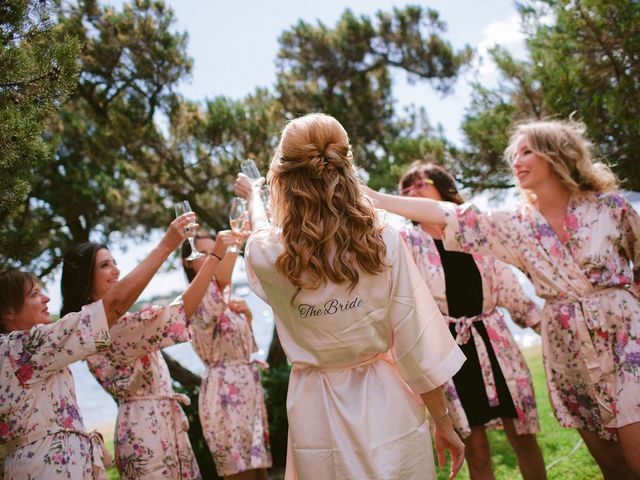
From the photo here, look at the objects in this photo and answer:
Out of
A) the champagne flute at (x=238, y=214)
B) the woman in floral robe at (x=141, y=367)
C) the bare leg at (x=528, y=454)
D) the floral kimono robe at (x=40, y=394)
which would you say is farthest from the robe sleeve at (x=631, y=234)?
the floral kimono robe at (x=40, y=394)

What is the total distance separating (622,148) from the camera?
180 inches

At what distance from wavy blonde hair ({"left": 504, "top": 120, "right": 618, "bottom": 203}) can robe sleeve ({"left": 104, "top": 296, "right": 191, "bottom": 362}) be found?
2.00 m

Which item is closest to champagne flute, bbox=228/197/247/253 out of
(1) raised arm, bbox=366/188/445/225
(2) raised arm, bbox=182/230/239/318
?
(2) raised arm, bbox=182/230/239/318

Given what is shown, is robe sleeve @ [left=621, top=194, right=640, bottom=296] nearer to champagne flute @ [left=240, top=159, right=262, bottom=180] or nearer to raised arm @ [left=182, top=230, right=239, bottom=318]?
champagne flute @ [left=240, top=159, right=262, bottom=180]

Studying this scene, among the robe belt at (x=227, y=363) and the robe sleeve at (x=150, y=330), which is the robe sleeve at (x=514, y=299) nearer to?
the robe belt at (x=227, y=363)

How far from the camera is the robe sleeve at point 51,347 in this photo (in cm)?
229

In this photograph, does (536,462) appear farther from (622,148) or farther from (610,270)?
(622,148)

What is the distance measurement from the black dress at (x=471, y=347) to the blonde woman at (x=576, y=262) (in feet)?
1.34

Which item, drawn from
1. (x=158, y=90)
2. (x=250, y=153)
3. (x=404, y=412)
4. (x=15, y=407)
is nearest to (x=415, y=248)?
(x=404, y=412)

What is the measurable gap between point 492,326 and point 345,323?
1.79 metres

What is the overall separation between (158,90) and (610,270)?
15.0 feet

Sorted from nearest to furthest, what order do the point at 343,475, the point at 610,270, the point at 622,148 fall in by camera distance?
the point at 343,475 → the point at 610,270 → the point at 622,148

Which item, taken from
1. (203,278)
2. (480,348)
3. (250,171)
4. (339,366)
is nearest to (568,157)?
(480,348)

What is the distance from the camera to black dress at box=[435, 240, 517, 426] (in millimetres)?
3359
